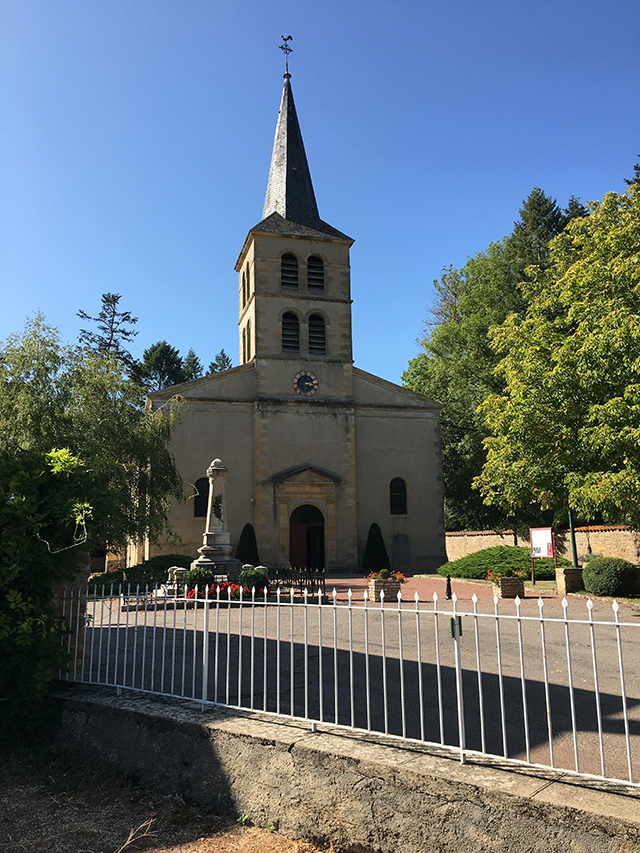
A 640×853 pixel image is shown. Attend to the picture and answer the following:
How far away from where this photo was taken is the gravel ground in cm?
415

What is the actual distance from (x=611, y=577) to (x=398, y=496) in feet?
42.9

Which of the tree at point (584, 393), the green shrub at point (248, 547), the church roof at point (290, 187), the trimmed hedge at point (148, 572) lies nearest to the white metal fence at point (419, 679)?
the tree at point (584, 393)

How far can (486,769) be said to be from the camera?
3.84m

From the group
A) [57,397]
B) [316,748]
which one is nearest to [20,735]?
[316,748]

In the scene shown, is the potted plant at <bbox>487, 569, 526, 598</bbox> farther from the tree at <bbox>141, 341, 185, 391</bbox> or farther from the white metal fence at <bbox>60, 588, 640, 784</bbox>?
the tree at <bbox>141, 341, 185, 391</bbox>

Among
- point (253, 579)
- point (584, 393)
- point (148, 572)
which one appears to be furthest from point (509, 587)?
point (148, 572)

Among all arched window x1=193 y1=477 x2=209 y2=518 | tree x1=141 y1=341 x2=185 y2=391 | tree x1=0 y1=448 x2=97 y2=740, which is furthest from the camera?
tree x1=141 y1=341 x2=185 y2=391

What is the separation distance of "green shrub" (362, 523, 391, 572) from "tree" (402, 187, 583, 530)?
779 centimetres

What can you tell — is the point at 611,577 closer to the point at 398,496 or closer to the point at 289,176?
the point at 398,496

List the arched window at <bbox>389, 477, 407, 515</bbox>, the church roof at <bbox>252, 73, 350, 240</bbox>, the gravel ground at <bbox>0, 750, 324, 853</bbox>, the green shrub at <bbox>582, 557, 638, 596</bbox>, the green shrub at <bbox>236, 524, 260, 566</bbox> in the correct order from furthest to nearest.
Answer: the church roof at <bbox>252, 73, 350, 240</bbox> → the arched window at <bbox>389, 477, 407, 515</bbox> → the green shrub at <bbox>236, 524, 260, 566</bbox> → the green shrub at <bbox>582, 557, 638, 596</bbox> → the gravel ground at <bbox>0, 750, 324, 853</bbox>

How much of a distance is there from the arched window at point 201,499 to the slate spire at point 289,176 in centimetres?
1355

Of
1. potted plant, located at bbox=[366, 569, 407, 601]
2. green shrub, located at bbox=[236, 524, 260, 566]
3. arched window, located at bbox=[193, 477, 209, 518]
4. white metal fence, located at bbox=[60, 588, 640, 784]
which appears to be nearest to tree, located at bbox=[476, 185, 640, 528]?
potted plant, located at bbox=[366, 569, 407, 601]

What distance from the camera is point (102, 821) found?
4496 millimetres

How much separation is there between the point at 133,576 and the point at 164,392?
9.45 m
